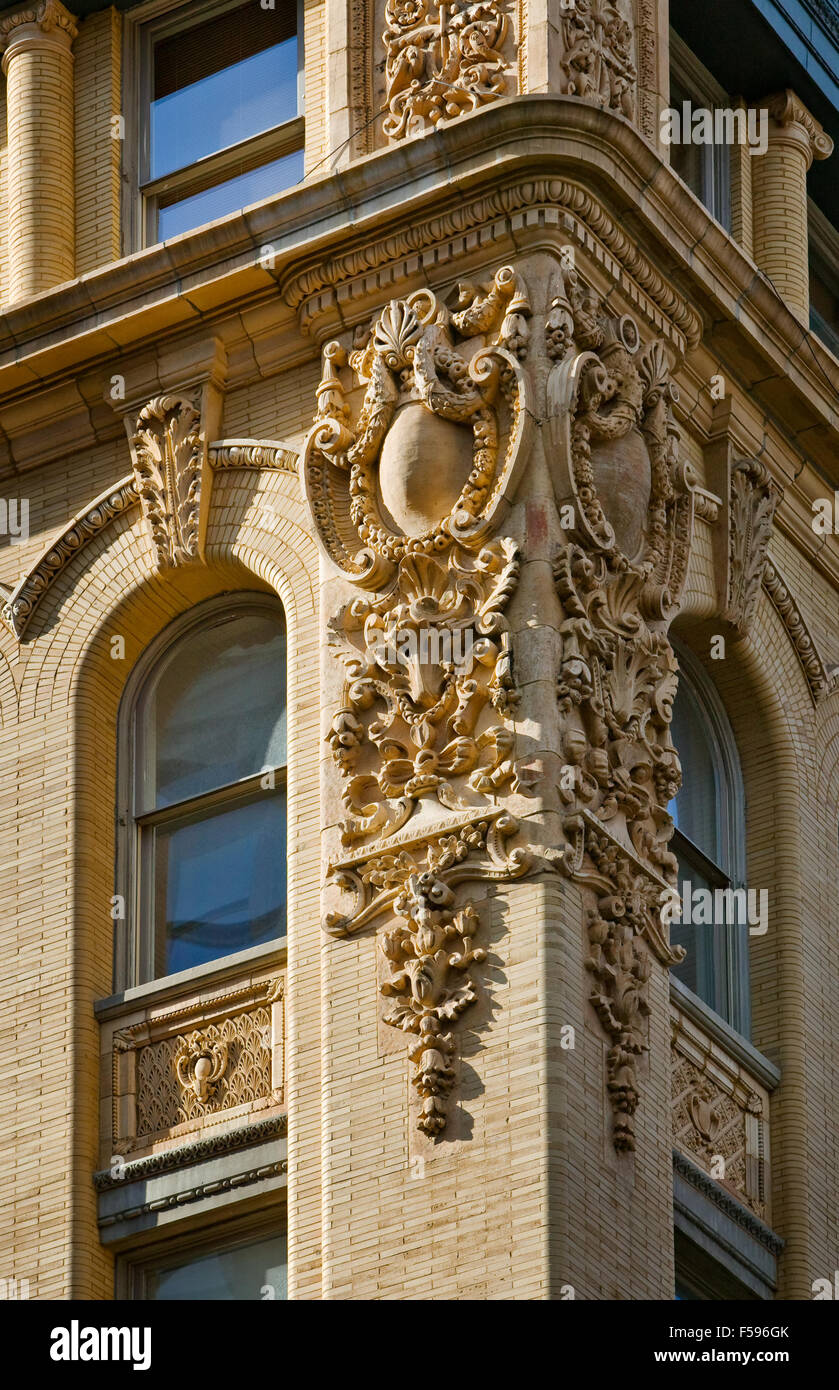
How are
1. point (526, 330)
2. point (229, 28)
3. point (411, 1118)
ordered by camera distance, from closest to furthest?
point (411, 1118)
point (526, 330)
point (229, 28)

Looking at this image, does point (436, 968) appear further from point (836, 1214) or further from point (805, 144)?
point (805, 144)

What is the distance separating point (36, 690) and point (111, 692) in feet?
1.73

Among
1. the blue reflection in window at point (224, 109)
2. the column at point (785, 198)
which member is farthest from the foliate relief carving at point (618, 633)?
the column at point (785, 198)

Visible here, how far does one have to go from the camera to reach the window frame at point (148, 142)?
30203mm

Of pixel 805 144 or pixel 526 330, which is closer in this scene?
pixel 526 330

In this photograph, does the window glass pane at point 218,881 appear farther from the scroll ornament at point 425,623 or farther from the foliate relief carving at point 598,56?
the foliate relief carving at point 598,56

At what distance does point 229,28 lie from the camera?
30.9 meters

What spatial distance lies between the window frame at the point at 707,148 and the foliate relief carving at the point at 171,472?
5143mm

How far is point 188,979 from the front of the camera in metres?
27.1

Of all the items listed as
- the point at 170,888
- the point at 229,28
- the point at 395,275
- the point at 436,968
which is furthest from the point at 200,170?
the point at 436,968

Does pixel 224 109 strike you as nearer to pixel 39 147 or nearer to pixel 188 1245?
pixel 39 147

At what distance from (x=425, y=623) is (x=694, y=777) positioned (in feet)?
12.8

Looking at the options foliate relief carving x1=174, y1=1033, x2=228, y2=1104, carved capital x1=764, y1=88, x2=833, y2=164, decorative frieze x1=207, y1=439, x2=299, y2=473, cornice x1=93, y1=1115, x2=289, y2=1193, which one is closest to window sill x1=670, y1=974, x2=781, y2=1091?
cornice x1=93, y1=1115, x2=289, y2=1193

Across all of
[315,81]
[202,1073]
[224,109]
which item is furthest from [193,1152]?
[224,109]
